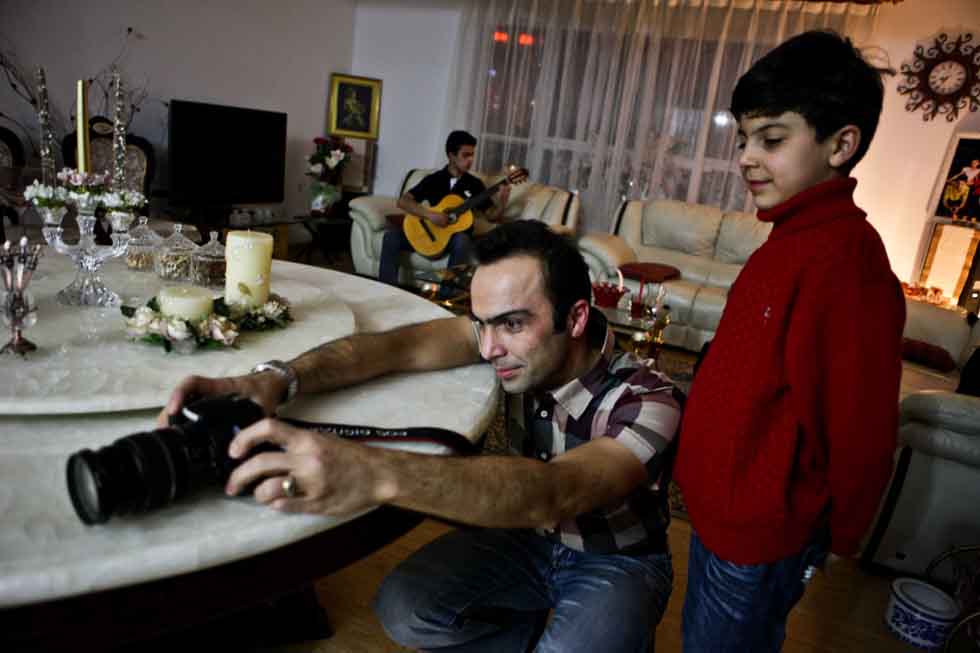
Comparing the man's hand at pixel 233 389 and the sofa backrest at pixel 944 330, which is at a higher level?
the man's hand at pixel 233 389

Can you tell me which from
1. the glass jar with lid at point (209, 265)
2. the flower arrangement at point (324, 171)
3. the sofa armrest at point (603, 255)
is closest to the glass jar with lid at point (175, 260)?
the glass jar with lid at point (209, 265)

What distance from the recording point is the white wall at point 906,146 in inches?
184

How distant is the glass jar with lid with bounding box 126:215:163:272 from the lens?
1.46 meters

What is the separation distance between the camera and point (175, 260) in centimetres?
140

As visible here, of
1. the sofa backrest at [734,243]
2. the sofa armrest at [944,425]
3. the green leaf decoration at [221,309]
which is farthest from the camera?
the sofa backrest at [734,243]

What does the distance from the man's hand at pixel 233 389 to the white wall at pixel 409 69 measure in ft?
17.6

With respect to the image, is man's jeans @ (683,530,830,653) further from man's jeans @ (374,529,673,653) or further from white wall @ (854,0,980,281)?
white wall @ (854,0,980,281)

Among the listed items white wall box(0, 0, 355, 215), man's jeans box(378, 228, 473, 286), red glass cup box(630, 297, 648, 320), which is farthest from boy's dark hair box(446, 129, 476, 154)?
red glass cup box(630, 297, 648, 320)

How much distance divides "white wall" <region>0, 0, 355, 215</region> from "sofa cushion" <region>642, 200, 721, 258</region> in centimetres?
320

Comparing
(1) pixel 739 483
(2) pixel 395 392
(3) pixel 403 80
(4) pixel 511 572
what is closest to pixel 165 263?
(2) pixel 395 392

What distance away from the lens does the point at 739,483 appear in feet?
3.09

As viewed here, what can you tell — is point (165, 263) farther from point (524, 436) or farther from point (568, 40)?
point (568, 40)

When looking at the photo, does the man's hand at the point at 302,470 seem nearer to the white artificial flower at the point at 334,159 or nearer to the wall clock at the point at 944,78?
the white artificial flower at the point at 334,159

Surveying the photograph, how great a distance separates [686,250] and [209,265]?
4024 mm
